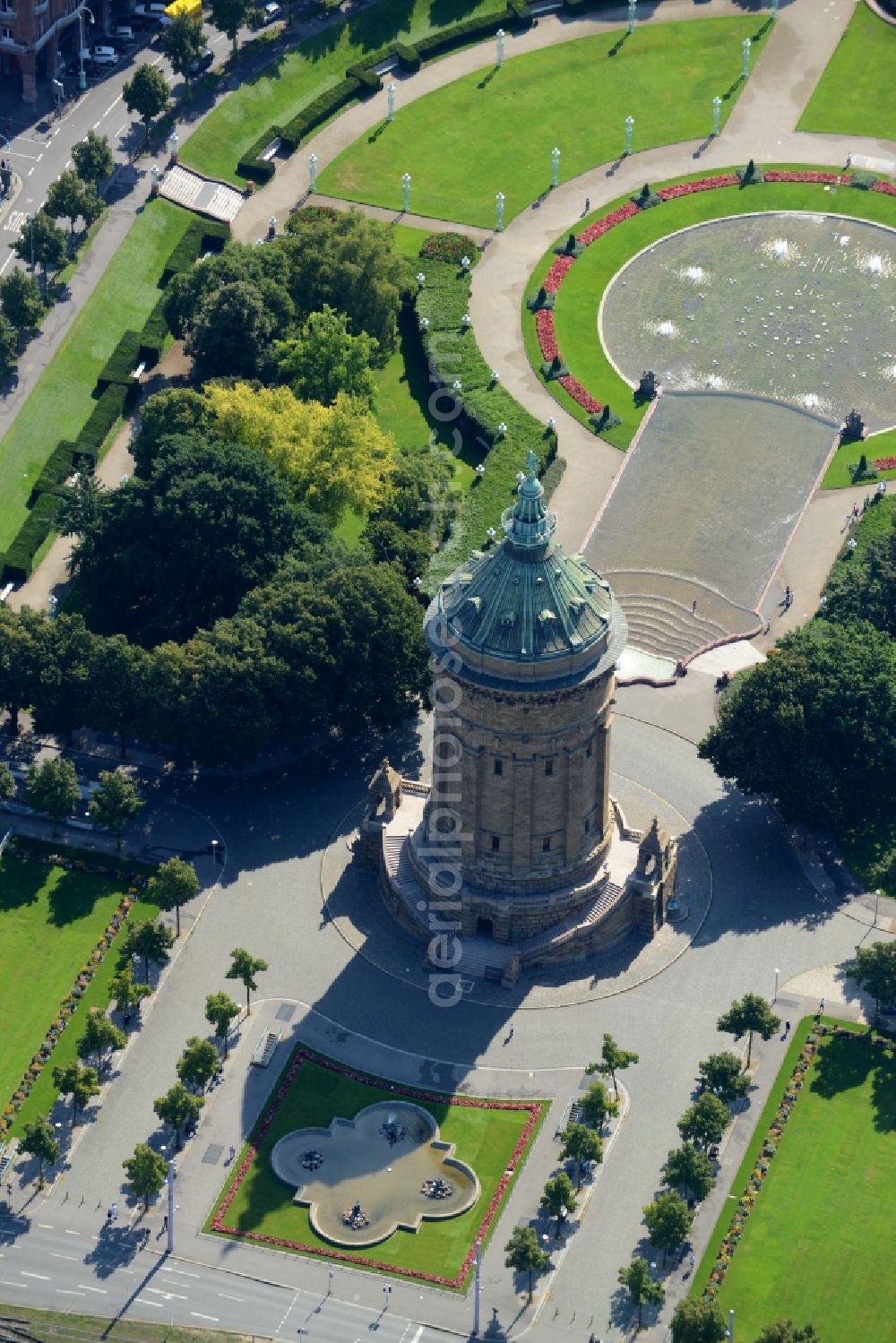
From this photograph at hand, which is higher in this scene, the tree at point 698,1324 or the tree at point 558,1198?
the tree at point 558,1198

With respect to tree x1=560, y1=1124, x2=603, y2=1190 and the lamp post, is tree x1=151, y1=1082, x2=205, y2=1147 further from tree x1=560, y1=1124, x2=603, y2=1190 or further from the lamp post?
tree x1=560, y1=1124, x2=603, y2=1190

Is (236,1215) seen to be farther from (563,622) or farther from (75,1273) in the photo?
(563,622)

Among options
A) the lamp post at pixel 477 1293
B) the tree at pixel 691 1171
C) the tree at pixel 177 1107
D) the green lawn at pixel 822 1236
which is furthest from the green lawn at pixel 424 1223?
the green lawn at pixel 822 1236

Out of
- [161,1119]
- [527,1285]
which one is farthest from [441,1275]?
[161,1119]

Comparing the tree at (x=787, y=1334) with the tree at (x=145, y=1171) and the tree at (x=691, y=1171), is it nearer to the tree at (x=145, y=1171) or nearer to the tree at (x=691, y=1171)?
the tree at (x=691, y=1171)

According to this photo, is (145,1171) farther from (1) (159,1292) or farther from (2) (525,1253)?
(2) (525,1253)

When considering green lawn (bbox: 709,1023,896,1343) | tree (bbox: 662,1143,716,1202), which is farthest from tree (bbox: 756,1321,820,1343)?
tree (bbox: 662,1143,716,1202)
